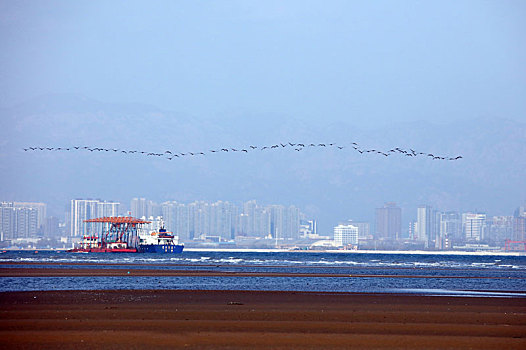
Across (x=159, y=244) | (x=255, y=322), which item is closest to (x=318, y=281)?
(x=255, y=322)

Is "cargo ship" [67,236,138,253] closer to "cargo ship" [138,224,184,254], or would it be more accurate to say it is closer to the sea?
"cargo ship" [138,224,184,254]

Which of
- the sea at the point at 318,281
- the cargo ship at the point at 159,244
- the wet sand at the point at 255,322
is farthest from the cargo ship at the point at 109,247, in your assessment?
the wet sand at the point at 255,322

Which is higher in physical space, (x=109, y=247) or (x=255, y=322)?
(x=255, y=322)

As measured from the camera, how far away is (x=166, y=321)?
74.4 feet

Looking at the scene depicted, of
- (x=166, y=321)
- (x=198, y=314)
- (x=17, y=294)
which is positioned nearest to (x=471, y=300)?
(x=198, y=314)

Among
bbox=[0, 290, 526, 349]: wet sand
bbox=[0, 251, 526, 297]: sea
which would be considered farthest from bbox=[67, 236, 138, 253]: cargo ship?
bbox=[0, 290, 526, 349]: wet sand

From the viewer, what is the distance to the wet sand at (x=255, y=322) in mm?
18469

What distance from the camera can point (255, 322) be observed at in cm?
2281

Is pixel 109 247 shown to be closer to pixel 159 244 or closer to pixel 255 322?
pixel 159 244

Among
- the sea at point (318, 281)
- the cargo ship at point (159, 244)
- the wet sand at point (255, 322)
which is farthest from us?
the cargo ship at point (159, 244)

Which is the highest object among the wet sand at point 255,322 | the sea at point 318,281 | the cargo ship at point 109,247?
the wet sand at point 255,322

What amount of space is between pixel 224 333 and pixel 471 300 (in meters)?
15.8

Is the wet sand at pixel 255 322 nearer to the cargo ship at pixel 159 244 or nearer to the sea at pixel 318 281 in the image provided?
the sea at pixel 318 281

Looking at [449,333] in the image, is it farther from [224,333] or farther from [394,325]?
[224,333]
